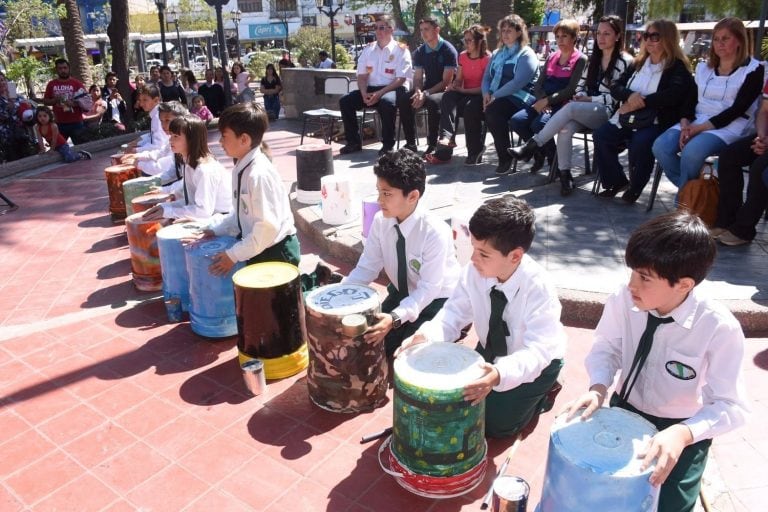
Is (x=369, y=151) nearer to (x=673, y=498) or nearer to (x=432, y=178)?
(x=432, y=178)

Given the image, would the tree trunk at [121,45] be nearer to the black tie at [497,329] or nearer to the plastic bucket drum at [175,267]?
the plastic bucket drum at [175,267]

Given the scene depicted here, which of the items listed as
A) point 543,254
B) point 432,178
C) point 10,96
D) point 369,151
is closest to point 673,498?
point 543,254

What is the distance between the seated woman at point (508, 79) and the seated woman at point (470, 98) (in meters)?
0.47

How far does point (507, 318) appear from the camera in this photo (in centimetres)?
286

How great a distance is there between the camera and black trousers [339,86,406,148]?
8.63m

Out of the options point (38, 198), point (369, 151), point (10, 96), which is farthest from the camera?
point (10, 96)

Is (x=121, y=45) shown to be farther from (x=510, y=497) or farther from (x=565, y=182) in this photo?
(x=510, y=497)

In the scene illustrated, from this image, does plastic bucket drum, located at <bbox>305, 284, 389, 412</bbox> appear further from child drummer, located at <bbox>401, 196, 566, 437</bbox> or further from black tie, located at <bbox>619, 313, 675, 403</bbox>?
black tie, located at <bbox>619, 313, 675, 403</bbox>

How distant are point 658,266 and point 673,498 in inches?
34.8

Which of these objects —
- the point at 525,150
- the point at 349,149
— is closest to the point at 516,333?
the point at 525,150

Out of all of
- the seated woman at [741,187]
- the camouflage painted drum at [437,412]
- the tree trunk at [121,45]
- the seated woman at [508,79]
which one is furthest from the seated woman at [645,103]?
the tree trunk at [121,45]

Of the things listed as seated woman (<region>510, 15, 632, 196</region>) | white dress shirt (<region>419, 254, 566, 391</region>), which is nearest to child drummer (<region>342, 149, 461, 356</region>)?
white dress shirt (<region>419, 254, 566, 391</region>)

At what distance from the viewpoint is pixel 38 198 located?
8.35m

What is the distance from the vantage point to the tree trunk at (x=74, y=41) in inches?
585
